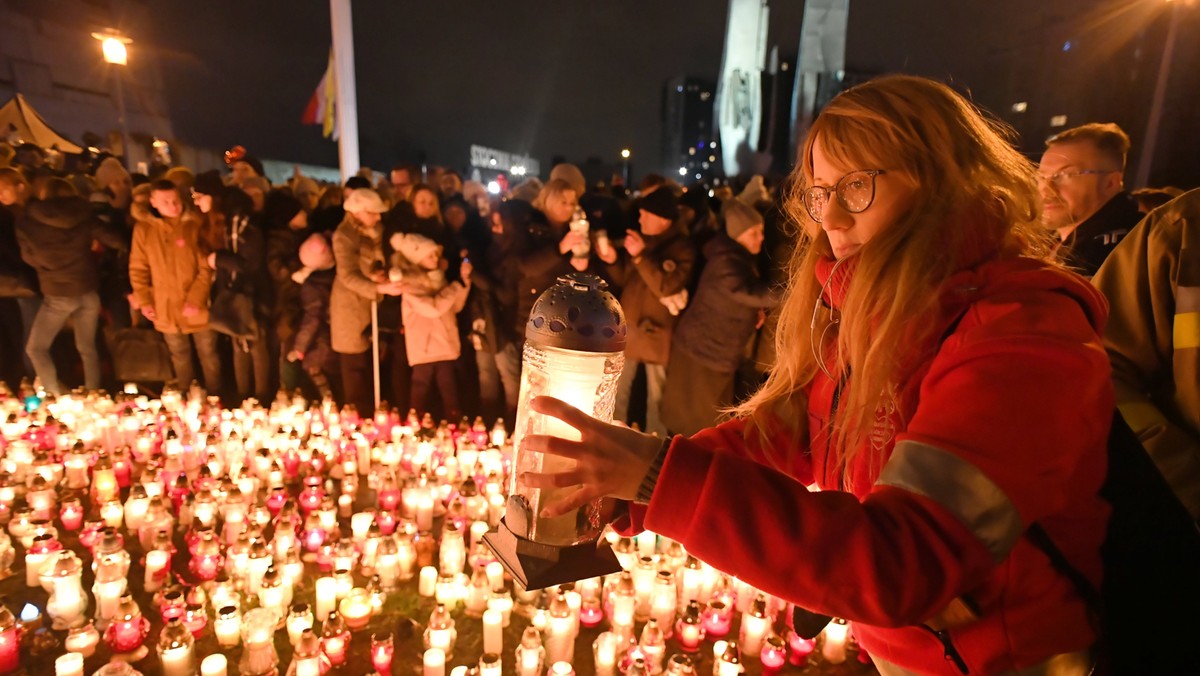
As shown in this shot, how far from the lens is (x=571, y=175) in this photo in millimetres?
5984

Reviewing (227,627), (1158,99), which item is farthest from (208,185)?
(1158,99)

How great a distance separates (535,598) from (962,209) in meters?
2.69

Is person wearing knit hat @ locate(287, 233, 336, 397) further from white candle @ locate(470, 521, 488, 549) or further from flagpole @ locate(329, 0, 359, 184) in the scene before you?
flagpole @ locate(329, 0, 359, 184)

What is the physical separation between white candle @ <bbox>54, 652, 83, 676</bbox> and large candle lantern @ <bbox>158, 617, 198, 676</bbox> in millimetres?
270

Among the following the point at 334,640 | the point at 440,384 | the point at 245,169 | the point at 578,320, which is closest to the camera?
the point at 578,320

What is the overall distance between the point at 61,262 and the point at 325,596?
189 inches

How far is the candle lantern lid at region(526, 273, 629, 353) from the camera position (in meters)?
1.23

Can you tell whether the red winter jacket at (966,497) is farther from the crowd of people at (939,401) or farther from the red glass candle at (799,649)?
the red glass candle at (799,649)

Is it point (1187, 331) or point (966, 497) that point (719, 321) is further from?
point (966, 497)

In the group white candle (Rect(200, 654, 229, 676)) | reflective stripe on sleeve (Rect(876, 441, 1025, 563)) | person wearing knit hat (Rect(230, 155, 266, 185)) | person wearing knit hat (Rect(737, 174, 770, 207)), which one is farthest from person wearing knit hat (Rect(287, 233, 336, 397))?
reflective stripe on sleeve (Rect(876, 441, 1025, 563))

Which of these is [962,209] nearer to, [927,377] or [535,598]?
[927,377]

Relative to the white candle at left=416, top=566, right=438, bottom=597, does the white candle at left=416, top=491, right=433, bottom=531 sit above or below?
above

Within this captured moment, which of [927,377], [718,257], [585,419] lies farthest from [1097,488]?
[718,257]

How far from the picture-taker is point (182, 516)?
375 centimetres
